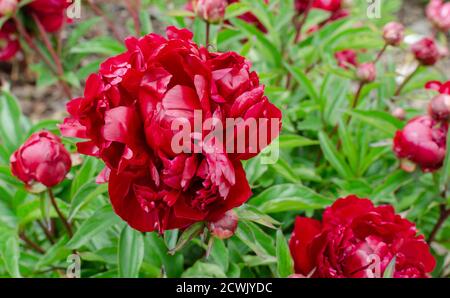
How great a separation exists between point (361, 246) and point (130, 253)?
0.39 metres

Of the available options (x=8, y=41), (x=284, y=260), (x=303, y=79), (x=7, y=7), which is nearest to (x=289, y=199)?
(x=284, y=260)

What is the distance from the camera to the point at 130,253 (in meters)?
0.99

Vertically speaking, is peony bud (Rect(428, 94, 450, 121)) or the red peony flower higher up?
the red peony flower

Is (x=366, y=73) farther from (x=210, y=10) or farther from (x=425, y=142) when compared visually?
(x=210, y=10)

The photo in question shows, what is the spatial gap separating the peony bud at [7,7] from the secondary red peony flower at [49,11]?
123 millimetres

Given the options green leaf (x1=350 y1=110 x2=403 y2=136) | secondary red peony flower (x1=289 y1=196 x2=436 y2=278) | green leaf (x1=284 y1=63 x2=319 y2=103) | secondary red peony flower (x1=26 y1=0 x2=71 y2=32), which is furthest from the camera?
secondary red peony flower (x1=26 y1=0 x2=71 y2=32)

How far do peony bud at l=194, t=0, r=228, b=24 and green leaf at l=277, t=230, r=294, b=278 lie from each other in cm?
44

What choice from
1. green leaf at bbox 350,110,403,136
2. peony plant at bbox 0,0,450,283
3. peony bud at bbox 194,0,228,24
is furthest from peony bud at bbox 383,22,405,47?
peony bud at bbox 194,0,228,24

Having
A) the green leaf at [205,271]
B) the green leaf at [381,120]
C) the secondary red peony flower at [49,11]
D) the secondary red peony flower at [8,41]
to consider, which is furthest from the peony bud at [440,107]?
the secondary red peony flower at [8,41]

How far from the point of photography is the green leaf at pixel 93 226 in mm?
976

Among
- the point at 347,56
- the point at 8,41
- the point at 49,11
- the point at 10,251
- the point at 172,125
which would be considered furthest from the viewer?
the point at 347,56

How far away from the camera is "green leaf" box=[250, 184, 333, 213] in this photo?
3.54ft

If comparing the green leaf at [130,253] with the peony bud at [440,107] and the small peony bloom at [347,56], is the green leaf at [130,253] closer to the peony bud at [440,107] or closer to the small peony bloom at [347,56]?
the peony bud at [440,107]

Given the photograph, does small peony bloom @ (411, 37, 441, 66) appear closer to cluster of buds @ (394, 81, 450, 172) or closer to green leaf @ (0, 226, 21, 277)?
cluster of buds @ (394, 81, 450, 172)
